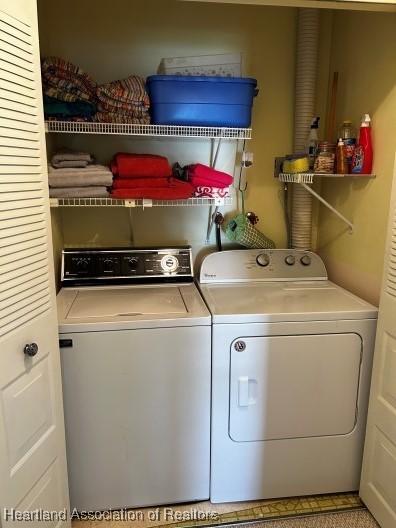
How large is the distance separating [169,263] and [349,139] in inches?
44.2

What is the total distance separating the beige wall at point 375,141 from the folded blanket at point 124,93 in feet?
3.51

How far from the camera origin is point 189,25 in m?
2.25

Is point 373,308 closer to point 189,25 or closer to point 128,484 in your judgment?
point 128,484

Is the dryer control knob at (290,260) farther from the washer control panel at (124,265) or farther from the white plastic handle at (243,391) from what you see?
the white plastic handle at (243,391)

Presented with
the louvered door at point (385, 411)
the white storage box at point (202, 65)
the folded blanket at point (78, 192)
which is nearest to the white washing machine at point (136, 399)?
the folded blanket at point (78, 192)

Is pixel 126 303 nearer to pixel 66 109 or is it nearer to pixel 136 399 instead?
pixel 136 399

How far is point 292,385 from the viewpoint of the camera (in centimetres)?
183

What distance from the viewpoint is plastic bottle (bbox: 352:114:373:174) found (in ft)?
6.34

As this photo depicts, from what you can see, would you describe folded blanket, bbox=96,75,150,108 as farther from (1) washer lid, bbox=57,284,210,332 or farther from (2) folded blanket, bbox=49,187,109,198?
(1) washer lid, bbox=57,284,210,332

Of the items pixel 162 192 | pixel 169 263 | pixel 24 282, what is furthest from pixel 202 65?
pixel 24 282

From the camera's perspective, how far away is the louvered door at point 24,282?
1.20 m

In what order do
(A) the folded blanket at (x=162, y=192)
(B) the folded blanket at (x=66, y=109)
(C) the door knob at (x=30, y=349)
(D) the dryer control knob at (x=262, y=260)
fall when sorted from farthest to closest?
1. (D) the dryer control knob at (x=262, y=260)
2. (A) the folded blanket at (x=162, y=192)
3. (B) the folded blanket at (x=66, y=109)
4. (C) the door knob at (x=30, y=349)

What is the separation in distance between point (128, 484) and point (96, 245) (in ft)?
4.16

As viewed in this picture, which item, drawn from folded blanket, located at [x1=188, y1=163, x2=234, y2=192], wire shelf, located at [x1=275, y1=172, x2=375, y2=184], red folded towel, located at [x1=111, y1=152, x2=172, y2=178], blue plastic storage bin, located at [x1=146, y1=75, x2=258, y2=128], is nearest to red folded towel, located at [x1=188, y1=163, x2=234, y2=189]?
folded blanket, located at [x1=188, y1=163, x2=234, y2=192]
